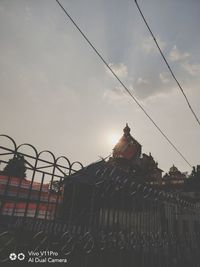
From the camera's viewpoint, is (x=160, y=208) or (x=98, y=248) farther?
(x=160, y=208)

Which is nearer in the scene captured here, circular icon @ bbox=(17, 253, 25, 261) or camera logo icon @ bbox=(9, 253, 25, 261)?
camera logo icon @ bbox=(9, 253, 25, 261)

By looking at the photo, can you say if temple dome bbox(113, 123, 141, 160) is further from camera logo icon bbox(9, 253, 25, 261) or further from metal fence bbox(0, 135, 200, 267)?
camera logo icon bbox(9, 253, 25, 261)

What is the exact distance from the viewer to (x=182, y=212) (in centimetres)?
557

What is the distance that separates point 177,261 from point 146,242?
1.47 m

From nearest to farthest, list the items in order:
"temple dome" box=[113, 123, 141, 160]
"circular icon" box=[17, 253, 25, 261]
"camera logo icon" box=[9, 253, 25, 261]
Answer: "camera logo icon" box=[9, 253, 25, 261] → "circular icon" box=[17, 253, 25, 261] → "temple dome" box=[113, 123, 141, 160]

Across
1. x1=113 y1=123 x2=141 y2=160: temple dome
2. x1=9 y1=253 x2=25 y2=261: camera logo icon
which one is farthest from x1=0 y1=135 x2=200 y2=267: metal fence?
x1=113 y1=123 x2=141 y2=160: temple dome

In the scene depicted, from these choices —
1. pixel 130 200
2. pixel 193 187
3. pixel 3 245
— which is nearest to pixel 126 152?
pixel 193 187

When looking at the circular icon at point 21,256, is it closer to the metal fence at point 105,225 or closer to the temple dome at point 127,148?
the metal fence at point 105,225

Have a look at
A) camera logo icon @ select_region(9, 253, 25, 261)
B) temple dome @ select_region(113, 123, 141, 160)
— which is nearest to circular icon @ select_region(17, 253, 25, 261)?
camera logo icon @ select_region(9, 253, 25, 261)

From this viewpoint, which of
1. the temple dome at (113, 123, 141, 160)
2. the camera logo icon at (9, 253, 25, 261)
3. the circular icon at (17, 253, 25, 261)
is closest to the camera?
the camera logo icon at (9, 253, 25, 261)

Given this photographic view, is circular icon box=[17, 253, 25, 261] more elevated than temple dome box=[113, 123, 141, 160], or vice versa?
temple dome box=[113, 123, 141, 160]

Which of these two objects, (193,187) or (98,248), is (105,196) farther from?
(193,187)

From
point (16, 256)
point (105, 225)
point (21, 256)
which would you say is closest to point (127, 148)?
point (105, 225)

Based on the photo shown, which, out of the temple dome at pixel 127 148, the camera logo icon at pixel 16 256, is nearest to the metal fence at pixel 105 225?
the camera logo icon at pixel 16 256
